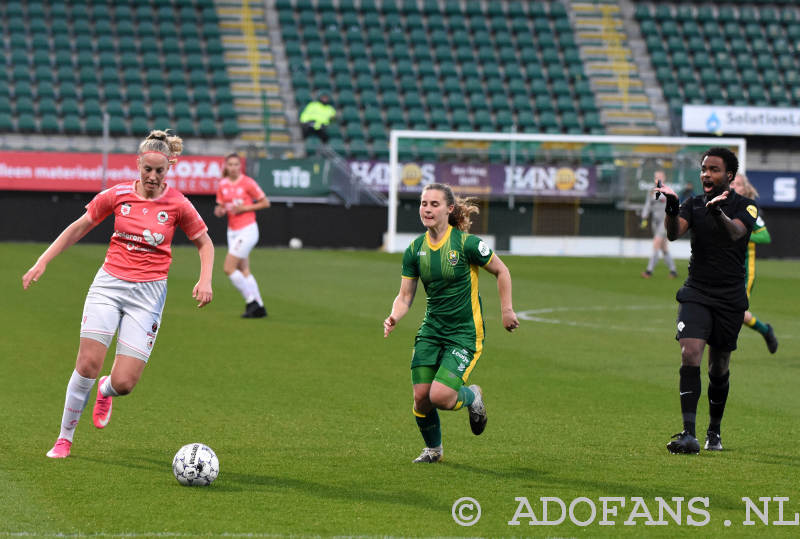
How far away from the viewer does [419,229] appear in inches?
1276

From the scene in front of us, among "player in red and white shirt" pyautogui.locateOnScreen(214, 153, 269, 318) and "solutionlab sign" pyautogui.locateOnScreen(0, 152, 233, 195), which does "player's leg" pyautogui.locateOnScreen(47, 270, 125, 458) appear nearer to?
"player in red and white shirt" pyautogui.locateOnScreen(214, 153, 269, 318)

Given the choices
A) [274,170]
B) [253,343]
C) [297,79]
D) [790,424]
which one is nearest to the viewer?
[790,424]

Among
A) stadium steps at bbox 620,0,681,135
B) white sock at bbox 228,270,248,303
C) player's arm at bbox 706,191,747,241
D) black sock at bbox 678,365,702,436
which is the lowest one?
white sock at bbox 228,270,248,303

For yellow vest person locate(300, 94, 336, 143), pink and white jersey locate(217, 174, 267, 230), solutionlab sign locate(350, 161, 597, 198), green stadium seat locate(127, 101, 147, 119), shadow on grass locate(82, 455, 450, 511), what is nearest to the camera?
shadow on grass locate(82, 455, 450, 511)

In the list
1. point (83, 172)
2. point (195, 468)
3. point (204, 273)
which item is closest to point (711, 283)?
point (204, 273)

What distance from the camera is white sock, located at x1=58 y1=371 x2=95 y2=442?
7.53 meters

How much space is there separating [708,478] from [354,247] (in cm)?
2554

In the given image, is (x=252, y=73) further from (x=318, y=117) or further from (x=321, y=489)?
(x=321, y=489)

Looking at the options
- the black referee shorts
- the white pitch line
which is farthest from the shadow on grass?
the white pitch line

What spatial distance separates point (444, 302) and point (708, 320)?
6.23 feet

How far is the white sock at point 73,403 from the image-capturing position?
753 centimetres

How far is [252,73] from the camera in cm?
3853

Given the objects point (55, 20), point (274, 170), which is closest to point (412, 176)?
point (274, 170)

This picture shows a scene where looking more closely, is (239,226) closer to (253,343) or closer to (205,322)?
(205,322)
